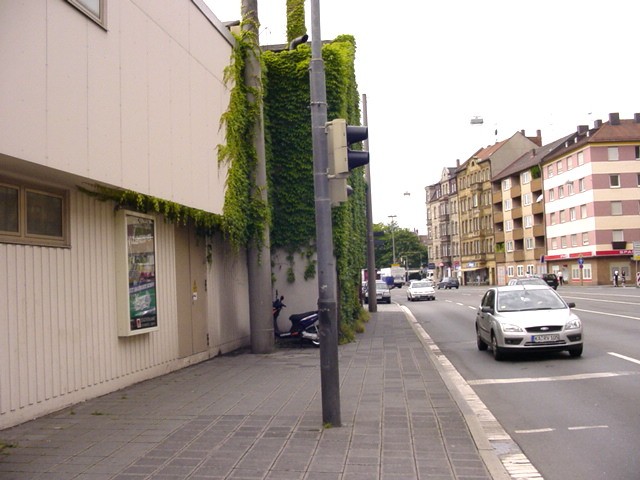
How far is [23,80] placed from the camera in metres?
7.73

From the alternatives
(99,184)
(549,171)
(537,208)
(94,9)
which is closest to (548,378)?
(99,184)

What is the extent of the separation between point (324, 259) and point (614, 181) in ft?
222

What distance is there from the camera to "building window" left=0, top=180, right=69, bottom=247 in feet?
28.1

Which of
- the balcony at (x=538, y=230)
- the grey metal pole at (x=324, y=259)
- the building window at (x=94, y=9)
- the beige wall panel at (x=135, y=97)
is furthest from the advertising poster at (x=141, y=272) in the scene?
the balcony at (x=538, y=230)

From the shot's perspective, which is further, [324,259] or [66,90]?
[66,90]

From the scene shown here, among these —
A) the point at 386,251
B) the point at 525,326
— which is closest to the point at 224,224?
the point at 525,326

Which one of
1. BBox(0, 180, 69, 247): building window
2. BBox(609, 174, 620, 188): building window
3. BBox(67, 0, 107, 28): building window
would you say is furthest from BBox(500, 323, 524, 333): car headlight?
BBox(609, 174, 620, 188): building window

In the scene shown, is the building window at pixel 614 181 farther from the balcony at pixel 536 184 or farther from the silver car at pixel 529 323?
the silver car at pixel 529 323

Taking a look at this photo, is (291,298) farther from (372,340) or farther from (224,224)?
(224,224)

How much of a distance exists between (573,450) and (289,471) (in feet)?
9.18

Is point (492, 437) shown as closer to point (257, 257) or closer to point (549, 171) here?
point (257, 257)

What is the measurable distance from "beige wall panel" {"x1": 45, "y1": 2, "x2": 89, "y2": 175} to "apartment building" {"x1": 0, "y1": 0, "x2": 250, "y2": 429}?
0.02 meters

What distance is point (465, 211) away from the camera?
111m

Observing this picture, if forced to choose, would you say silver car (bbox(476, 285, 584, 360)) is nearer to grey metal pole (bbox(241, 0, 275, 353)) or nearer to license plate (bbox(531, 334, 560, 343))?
license plate (bbox(531, 334, 560, 343))
